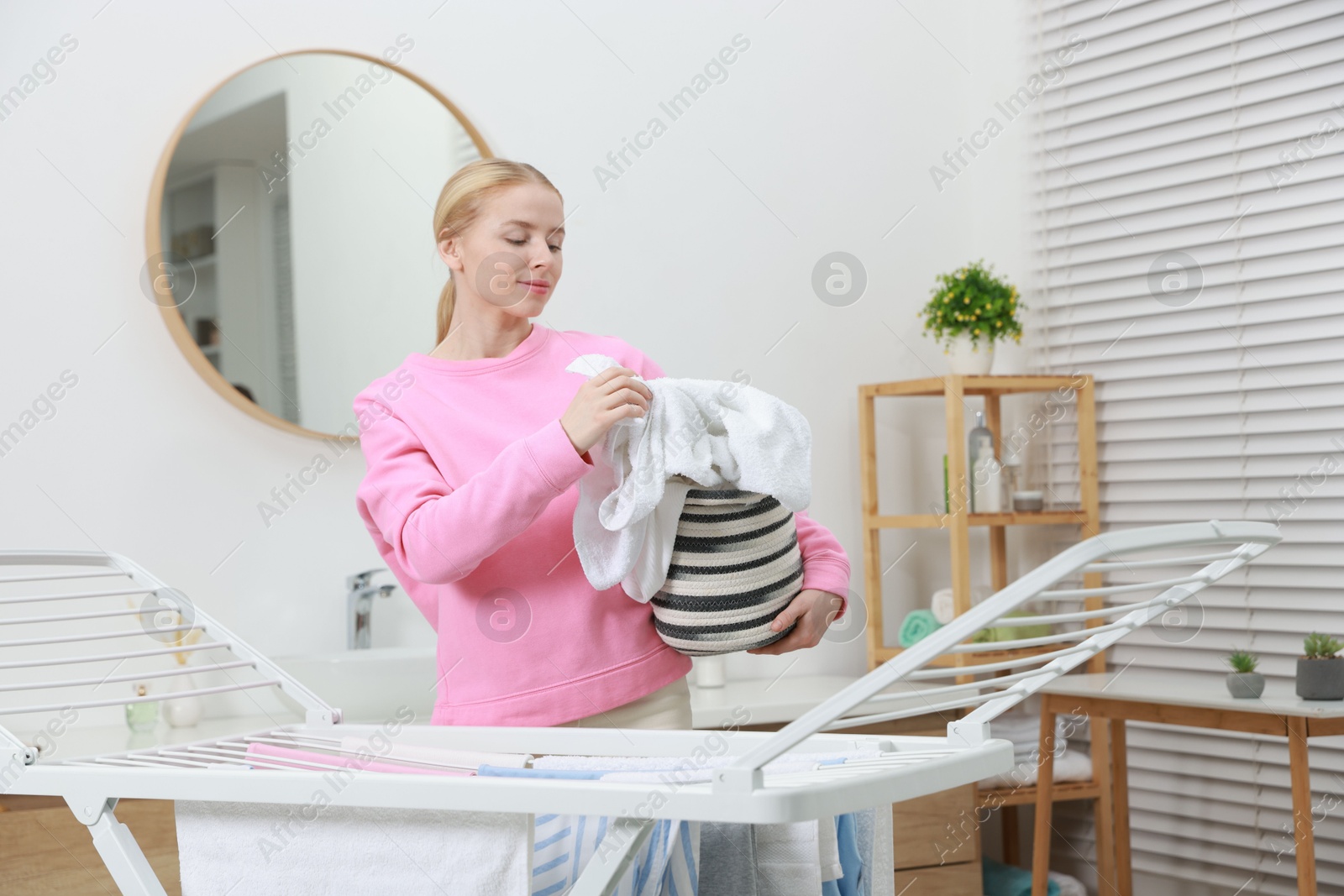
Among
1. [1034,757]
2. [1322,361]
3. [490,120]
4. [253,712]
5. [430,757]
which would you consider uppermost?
[490,120]

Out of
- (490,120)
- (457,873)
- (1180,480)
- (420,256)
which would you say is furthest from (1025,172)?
(457,873)

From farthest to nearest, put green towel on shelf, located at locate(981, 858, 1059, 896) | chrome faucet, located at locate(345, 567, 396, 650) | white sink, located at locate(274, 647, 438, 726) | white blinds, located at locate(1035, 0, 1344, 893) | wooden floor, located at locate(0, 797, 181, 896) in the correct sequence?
green towel on shelf, located at locate(981, 858, 1059, 896) < white blinds, located at locate(1035, 0, 1344, 893) < chrome faucet, located at locate(345, 567, 396, 650) < white sink, located at locate(274, 647, 438, 726) < wooden floor, located at locate(0, 797, 181, 896)

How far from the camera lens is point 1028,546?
2.89 meters

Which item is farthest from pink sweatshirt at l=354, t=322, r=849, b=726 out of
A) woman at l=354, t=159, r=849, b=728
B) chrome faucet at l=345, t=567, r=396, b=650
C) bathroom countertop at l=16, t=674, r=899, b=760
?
chrome faucet at l=345, t=567, r=396, b=650

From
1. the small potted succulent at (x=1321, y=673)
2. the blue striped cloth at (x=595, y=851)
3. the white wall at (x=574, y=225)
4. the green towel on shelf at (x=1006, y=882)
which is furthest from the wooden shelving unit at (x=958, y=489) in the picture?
the blue striped cloth at (x=595, y=851)

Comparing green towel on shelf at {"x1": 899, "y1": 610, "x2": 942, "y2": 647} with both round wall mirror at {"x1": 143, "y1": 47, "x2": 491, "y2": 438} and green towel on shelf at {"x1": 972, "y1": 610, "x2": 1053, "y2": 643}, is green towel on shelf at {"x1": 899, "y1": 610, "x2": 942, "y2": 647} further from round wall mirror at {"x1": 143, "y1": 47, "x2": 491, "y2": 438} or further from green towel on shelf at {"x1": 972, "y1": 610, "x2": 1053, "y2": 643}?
round wall mirror at {"x1": 143, "y1": 47, "x2": 491, "y2": 438}

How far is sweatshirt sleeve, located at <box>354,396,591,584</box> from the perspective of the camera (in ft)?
3.32

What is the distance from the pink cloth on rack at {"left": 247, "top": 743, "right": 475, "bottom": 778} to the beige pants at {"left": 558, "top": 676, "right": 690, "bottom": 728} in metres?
0.19

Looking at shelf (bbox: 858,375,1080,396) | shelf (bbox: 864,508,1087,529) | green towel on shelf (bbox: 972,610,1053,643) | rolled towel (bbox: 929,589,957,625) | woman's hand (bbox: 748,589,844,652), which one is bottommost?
green towel on shelf (bbox: 972,610,1053,643)

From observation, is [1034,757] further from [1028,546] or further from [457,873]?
[457,873]

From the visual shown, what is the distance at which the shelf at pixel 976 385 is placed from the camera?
2557 mm

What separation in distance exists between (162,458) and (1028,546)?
191 centimetres

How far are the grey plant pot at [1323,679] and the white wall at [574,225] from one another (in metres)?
1.00

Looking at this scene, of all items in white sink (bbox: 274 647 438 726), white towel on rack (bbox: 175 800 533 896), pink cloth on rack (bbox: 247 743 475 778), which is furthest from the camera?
white sink (bbox: 274 647 438 726)
